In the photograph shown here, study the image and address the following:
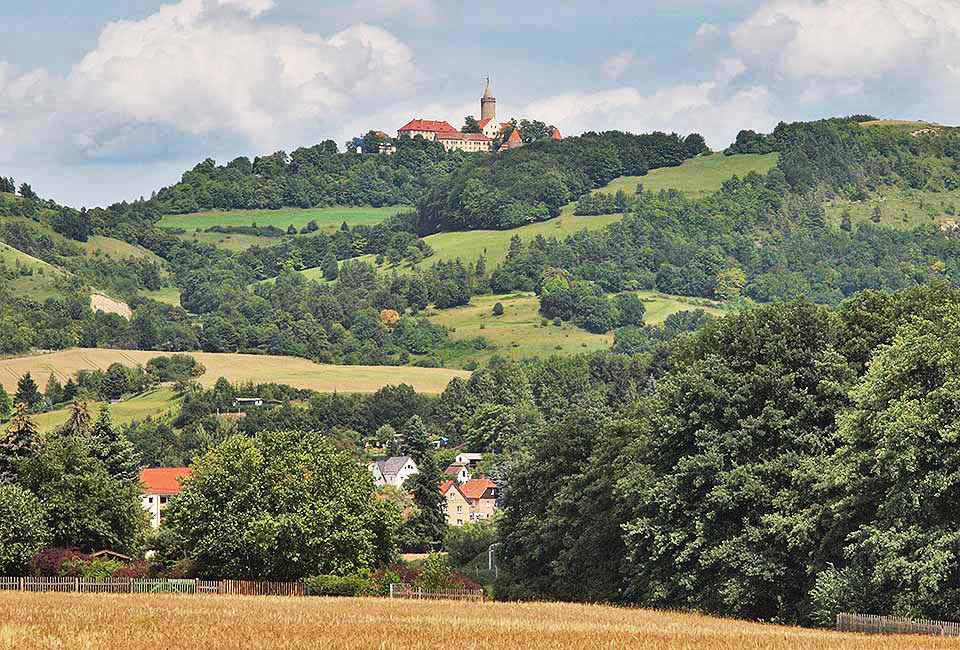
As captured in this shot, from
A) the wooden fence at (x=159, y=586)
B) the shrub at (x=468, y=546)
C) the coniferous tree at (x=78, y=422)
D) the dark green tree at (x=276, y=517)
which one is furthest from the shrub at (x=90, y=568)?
the shrub at (x=468, y=546)

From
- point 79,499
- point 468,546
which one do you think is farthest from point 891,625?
point 468,546

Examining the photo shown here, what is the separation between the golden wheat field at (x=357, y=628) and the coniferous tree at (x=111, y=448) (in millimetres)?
47227

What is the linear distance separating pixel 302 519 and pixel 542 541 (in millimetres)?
16650

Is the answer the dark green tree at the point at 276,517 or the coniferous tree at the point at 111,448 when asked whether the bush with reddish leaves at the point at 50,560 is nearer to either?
the dark green tree at the point at 276,517

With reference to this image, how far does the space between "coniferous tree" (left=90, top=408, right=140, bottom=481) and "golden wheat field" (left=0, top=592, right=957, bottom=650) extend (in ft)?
155

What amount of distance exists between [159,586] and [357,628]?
94.0 ft

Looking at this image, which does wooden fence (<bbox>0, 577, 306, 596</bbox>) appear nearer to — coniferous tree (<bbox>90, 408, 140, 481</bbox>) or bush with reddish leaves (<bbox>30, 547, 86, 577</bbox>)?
bush with reddish leaves (<bbox>30, 547, 86, 577</bbox>)

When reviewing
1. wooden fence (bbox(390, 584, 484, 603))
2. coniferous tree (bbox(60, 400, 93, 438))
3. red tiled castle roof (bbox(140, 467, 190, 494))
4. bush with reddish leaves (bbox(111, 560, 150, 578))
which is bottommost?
wooden fence (bbox(390, 584, 484, 603))

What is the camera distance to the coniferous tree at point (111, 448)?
4328 inches

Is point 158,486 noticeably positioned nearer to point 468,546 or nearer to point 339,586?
point 468,546

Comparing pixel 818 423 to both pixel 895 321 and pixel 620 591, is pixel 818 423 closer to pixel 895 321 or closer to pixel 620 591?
pixel 895 321

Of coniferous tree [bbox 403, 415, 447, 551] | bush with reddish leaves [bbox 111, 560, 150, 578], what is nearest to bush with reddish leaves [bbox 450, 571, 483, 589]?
bush with reddish leaves [bbox 111, 560, 150, 578]

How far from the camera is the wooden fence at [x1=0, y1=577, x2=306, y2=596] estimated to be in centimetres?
7469

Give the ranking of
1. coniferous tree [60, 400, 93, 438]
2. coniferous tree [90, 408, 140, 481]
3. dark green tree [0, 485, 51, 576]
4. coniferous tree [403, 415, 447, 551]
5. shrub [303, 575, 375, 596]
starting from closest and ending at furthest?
shrub [303, 575, 375, 596] → dark green tree [0, 485, 51, 576] → coniferous tree [90, 408, 140, 481] → coniferous tree [60, 400, 93, 438] → coniferous tree [403, 415, 447, 551]
